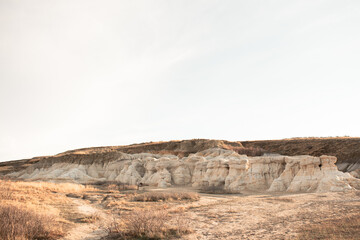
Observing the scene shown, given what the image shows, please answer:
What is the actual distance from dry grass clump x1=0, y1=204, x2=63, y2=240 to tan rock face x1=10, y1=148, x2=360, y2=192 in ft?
56.1

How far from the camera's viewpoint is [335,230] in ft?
26.3

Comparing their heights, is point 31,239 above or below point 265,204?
above

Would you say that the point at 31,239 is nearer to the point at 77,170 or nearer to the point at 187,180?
the point at 187,180

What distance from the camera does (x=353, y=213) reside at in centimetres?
1033

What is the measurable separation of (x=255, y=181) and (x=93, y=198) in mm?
13705

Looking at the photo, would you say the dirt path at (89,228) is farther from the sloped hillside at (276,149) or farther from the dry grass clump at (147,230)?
the sloped hillside at (276,149)

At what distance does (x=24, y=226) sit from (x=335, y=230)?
9698mm

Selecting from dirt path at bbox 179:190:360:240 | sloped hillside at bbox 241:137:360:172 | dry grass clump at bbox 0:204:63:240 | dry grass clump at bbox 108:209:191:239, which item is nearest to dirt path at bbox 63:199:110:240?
dry grass clump at bbox 0:204:63:240

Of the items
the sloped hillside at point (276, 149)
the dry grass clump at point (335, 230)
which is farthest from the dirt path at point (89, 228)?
the sloped hillside at point (276, 149)

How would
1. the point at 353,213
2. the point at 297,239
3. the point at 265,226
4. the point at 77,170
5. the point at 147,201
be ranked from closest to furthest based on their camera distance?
the point at 297,239 → the point at 265,226 → the point at 353,213 → the point at 147,201 → the point at 77,170

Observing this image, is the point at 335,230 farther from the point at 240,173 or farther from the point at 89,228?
the point at 240,173

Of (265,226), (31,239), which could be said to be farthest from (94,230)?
(265,226)

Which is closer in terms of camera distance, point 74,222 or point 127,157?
point 74,222

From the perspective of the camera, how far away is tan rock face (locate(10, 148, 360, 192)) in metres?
19.8
